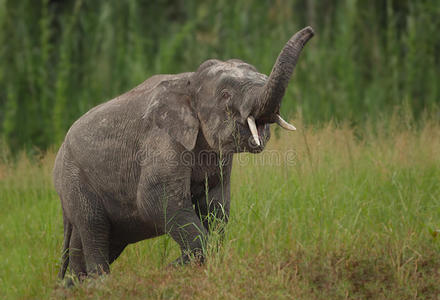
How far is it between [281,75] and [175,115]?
929mm

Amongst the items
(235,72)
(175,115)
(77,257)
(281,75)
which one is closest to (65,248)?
(77,257)

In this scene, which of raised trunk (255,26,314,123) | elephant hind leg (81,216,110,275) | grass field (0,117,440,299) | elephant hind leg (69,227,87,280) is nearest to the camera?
raised trunk (255,26,314,123)

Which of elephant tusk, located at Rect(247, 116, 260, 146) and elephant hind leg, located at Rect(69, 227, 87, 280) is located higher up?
elephant tusk, located at Rect(247, 116, 260, 146)

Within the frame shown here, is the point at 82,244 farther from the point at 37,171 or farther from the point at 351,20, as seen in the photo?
the point at 351,20

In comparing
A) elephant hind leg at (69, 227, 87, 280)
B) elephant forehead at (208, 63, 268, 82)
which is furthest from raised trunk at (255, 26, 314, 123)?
elephant hind leg at (69, 227, 87, 280)

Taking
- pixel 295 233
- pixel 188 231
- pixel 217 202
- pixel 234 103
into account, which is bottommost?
pixel 295 233

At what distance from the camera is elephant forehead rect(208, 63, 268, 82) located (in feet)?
15.6

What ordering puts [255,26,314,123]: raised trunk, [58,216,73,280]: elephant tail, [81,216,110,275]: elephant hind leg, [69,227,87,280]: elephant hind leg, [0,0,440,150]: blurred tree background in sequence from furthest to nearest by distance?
1. [0,0,440,150]: blurred tree background
2. [58,216,73,280]: elephant tail
3. [69,227,87,280]: elephant hind leg
4. [81,216,110,275]: elephant hind leg
5. [255,26,314,123]: raised trunk

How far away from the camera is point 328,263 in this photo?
492 cm

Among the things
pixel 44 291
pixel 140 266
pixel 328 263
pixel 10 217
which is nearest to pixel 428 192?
pixel 328 263

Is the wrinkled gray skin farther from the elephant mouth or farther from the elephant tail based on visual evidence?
the elephant tail

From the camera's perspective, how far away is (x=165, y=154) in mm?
4805

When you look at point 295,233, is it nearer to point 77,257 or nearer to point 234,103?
point 234,103

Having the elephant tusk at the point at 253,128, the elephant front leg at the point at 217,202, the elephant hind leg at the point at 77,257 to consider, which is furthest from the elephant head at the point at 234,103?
the elephant hind leg at the point at 77,257
